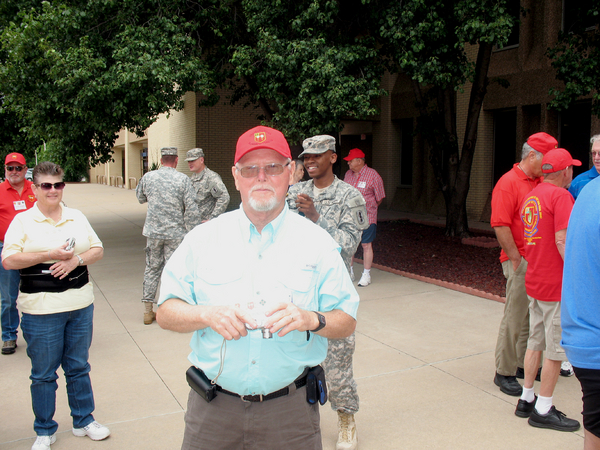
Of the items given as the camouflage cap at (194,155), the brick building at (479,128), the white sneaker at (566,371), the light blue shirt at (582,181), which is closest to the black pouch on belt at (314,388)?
the white sneaker at (566,371)

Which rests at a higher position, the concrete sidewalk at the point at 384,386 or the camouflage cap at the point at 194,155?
the camouflage cap at the point at 194,155

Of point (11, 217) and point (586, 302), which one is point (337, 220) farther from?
point (11, 217)

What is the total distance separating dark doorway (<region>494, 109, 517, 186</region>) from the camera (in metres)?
15.4

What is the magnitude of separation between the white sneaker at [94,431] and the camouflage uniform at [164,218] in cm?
279

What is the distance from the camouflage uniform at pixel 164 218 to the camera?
21.2 ft

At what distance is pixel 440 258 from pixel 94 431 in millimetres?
→ 7989

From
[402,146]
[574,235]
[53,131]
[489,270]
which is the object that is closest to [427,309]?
[489,270]

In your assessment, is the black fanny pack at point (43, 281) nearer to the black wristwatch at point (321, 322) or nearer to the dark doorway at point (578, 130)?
the black wristwatch at point (321, 322)

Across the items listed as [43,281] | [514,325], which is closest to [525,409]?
[514,325]

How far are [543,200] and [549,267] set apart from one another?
50 centimetres

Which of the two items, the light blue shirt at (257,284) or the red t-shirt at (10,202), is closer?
the light blue shirt at (257,284)

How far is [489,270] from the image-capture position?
9.26 meters

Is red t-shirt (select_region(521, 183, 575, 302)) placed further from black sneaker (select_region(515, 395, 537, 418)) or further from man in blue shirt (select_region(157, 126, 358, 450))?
man in blue shirt (select_region(157, 126, 358, 450))

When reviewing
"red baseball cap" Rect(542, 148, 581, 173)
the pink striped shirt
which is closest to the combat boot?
"red baseball cap" Rect(542, 148, 581, 173)
